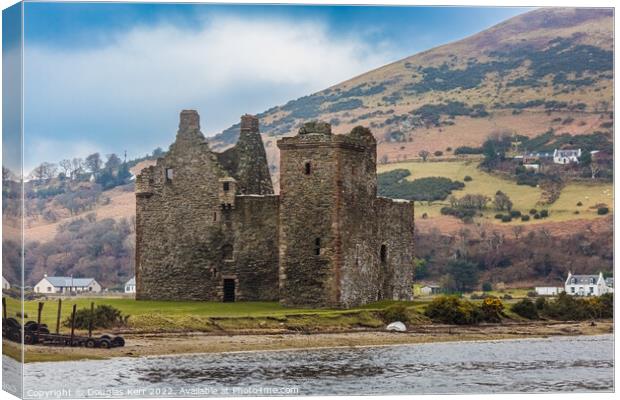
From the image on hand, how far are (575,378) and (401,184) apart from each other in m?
46.0

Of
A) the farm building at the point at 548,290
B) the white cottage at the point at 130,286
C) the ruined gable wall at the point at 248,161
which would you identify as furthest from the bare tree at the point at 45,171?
the farm building at the point at 548,290

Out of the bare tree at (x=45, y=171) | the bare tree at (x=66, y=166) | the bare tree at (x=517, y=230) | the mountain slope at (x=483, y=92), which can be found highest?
the mountain slope at (x=483, y=92)

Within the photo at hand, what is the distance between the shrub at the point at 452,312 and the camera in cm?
4638

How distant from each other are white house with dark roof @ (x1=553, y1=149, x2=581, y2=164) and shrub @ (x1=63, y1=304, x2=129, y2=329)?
20957mm

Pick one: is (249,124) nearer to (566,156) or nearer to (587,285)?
(587,285)

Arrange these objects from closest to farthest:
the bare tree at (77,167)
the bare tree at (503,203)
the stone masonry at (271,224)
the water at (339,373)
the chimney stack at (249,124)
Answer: the water at (339,373), the stone masonry at (271,224), the chimney stack at (249,124), the bare tree at (77,167), the bare tree at (503,203)

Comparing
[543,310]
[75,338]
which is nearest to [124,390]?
[75,338]

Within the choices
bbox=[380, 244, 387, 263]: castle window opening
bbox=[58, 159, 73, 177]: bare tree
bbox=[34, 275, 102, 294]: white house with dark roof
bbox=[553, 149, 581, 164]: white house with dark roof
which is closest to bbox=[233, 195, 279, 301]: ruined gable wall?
bbox=[380, 244, 387, 263]: castle window opening

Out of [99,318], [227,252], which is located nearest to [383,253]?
[227,252]

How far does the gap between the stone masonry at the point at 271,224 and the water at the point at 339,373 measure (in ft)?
14.8

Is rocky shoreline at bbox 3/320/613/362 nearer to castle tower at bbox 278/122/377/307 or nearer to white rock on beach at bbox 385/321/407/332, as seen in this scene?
white rock on beach at bbox 385/321/407/332

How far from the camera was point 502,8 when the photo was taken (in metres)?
→ 35.8

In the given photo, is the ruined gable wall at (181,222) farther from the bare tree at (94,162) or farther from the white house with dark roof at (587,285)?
the white house with dark roof at (587,285)

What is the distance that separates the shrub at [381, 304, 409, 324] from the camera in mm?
45562
